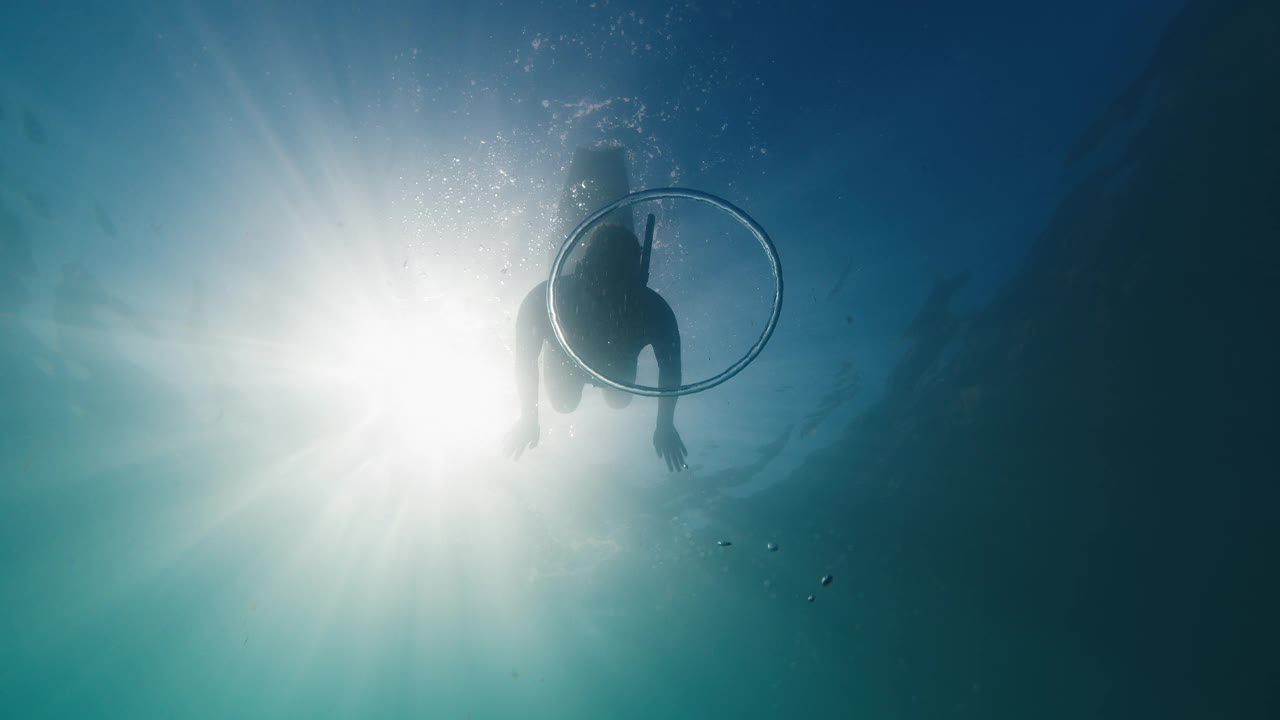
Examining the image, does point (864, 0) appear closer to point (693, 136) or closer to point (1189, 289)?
point (693, 136)

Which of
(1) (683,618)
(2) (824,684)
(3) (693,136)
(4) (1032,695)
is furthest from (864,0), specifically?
(2) (824,684)

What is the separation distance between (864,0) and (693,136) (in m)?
2.46

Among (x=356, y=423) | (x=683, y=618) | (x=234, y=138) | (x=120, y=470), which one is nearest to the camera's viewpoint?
(x=234, y=138)

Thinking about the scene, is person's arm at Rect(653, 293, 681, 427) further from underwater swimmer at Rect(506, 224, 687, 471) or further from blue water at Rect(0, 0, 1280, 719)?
blue water at Rect(0, 0, 1280, 719)

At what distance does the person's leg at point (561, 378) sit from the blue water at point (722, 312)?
1765mm

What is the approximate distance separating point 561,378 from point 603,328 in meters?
1.45

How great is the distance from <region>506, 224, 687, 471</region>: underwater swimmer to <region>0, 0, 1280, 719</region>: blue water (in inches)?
68.6

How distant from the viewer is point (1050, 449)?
13.1 m

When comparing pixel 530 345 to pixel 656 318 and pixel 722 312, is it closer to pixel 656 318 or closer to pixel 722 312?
pixel 656 318

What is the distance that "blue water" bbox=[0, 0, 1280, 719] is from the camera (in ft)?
18.8

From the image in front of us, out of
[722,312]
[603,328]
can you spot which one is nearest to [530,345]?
[603,328]

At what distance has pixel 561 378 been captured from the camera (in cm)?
553

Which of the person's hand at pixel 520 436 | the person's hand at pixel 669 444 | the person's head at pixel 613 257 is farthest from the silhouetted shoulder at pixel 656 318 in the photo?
the person's hand at pixel 520 436

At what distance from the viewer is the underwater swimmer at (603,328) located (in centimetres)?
413
